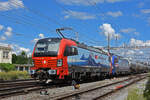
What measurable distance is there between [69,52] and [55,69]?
6.00ft

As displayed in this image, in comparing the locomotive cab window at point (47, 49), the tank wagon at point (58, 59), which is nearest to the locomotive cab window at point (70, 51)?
the tank wagon at point (58, 59)

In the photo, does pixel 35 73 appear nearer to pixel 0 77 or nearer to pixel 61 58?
pixel 61 58

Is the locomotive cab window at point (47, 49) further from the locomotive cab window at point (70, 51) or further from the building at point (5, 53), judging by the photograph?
the building at point (5, 53)

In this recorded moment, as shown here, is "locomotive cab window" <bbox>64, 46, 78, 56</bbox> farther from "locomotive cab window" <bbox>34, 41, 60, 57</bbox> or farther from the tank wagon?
"locomotive cab window" <bbox>34, 41, 60, 57</bbox>

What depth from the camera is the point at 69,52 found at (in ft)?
46.8

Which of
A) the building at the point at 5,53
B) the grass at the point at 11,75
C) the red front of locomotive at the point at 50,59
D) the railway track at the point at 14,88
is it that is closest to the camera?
the railway track at the point at 14,88

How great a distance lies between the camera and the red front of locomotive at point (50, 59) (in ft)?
43.4

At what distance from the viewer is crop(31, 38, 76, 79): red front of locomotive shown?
13219mm

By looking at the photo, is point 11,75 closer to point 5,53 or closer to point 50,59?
point 50,59

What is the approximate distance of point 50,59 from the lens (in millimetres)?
13438

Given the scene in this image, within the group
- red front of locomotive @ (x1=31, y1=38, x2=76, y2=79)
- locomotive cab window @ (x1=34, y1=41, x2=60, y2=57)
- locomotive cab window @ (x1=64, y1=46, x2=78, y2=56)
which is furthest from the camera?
locomotive cab window @ (x1=64, y1=46, x2=78, y2=56)

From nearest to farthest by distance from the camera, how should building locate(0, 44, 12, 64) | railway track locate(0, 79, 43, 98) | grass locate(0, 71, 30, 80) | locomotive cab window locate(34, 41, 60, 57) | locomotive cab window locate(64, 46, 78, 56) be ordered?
railway track locate(0, 79, 43, 98) → locomotive cab window locate(34, 41, 60, 57) → locomotive cab window locate(64, 46, 78, 56) → grass locate(0, 71, 30, 80) → building locate(0, 44, 12, 64)

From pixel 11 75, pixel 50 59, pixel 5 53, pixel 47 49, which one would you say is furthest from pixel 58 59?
pixel 5 53

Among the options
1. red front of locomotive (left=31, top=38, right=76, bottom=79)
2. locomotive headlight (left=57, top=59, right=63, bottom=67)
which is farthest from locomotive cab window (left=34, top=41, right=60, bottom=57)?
locomotive headlight (left=57, top=59, right=63, bottom=67)
